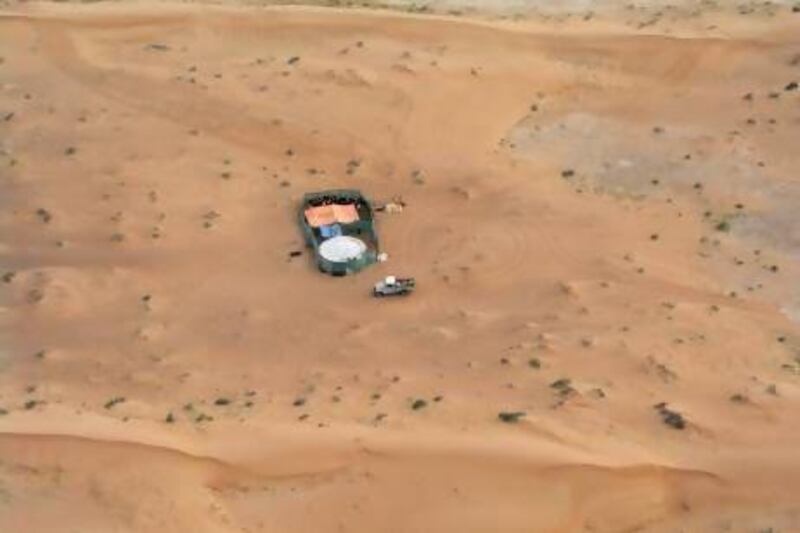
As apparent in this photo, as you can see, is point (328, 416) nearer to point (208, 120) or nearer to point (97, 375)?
point (97, 375)

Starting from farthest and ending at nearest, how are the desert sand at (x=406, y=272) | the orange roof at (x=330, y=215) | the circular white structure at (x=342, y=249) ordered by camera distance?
the orange roof at (x=330, y=215), the circular white structure at (x=342, y=249), the desert sand at (x=406, y=272)

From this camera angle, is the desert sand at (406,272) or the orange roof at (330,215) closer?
the desert sand at (406,272)

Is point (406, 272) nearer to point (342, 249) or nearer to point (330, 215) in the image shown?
point (342, 249)

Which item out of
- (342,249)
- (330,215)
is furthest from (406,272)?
(330,215)

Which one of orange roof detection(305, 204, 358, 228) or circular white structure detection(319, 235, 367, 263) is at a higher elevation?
orange roof detection(305, 204, 358, 228)

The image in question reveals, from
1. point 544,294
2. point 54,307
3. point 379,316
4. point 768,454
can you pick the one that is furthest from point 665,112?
point 54,307
